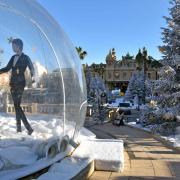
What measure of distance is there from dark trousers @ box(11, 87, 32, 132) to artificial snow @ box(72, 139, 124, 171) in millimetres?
1653

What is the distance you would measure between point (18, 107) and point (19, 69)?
52 centimetres

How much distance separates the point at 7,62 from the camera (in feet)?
17.0

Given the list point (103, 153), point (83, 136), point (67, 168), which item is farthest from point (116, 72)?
point (67, 168)

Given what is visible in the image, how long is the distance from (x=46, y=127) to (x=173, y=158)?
3.85 metres

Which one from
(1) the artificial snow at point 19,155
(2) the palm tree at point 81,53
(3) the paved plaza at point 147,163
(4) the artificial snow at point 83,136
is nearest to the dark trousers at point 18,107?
(1) the artificial snow at point 19,155

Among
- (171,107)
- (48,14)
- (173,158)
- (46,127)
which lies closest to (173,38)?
(171,107)

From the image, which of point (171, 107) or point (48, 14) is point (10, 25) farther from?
point (171, 107)

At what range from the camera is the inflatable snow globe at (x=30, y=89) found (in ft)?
17.0

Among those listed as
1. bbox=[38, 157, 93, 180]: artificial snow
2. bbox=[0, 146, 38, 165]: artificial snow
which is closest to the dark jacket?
bbox=[0, 146, 38, 165]: artificial snow

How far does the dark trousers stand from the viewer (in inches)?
209

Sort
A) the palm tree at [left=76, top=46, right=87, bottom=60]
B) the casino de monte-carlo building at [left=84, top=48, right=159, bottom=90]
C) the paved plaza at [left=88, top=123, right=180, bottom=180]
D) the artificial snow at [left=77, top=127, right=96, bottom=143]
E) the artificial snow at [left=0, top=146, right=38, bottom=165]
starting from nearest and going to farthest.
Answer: the artificial snow at [left=0, top=146, right=38, bottom=165], the paved plaza at [left=88, top=123, right=180, bottom=180], the artificial snow at [left=77, top=127, right=96, bottom=143], the palm tree at [left=76, top=46, right=87, bottom=60], the casino de monte-carlo building at [left=84, top=48, right=159, bottom=90]

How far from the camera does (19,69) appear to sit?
5402mm

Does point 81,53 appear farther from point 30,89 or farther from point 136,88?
point 30,89

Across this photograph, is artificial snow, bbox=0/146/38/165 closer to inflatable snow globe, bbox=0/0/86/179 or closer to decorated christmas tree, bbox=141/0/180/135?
inflatable snow globe, bbox=0/0/86/179
